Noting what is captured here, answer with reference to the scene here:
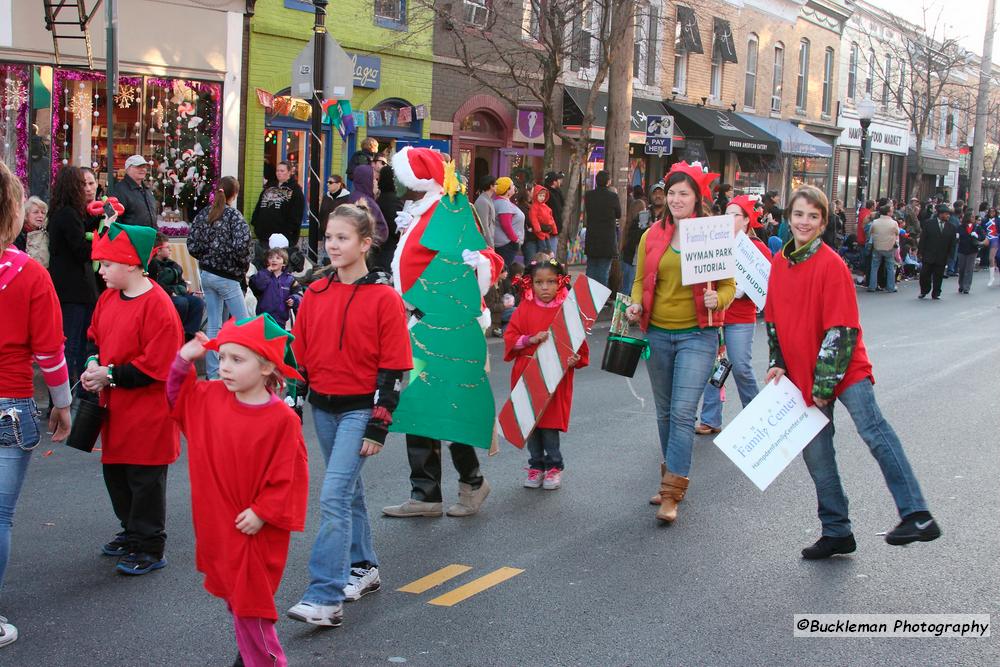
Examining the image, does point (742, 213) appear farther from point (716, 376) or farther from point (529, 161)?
point (529, 161)

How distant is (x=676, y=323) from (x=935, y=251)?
1784 cm

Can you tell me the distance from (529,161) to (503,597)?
1939cm

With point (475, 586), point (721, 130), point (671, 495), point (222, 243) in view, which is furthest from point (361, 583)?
point (721, 130)

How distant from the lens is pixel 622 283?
17844mm

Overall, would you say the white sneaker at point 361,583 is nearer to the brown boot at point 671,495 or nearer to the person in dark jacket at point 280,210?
the brown boot at point 671,495

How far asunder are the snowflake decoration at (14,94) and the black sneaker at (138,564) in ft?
35.0

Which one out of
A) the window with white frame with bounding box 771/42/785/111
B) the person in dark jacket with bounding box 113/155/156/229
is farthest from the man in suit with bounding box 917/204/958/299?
the person in dark jacket with bounding box 113/155/156/229

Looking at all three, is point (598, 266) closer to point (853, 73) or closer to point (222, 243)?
point (222, 243)

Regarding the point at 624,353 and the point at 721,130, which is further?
the point at 721,130

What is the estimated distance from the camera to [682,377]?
654 centimetres

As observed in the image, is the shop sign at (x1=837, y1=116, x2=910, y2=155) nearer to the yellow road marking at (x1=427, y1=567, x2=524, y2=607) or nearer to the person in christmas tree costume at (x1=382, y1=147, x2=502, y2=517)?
the person in christmas tree costume at (x1=382, y1=147, x2=502, y2=517)

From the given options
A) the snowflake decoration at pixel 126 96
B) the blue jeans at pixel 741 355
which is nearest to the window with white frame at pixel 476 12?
the snowflake decoration at pixel 126 96

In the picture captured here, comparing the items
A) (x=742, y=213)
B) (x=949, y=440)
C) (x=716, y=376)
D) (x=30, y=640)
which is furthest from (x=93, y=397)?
(x=949, y=440)

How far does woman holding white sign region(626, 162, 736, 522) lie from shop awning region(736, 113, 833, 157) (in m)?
26.6
